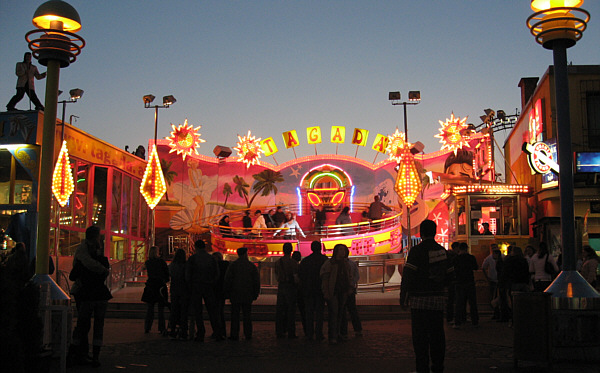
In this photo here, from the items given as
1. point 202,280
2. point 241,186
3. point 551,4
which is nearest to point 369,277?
point 202,280

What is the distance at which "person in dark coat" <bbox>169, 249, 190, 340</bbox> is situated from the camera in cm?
1156

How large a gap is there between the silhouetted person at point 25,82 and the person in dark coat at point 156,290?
1063 centimetres

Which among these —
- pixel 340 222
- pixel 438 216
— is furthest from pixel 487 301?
pixel 438 216

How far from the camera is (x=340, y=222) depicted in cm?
2634

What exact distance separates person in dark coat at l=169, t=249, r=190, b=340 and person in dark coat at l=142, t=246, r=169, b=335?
285 mm

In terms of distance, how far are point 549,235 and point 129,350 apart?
14.4 metres

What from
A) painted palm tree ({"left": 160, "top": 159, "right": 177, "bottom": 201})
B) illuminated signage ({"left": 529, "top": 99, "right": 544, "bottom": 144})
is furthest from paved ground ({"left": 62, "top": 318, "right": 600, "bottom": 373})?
painted palm tree ({"left": 160, "top": 159, "right": 177, "bottom": 201})

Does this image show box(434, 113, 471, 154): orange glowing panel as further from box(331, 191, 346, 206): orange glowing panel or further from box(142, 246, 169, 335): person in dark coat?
box(142, 246, 169, 335): person in dark coat

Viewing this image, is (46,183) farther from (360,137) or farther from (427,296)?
(360,137)

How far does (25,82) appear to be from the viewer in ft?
67.1

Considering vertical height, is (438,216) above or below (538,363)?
above

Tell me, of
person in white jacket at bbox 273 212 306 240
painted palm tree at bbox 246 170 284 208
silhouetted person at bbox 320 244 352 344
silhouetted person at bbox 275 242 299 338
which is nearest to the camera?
silhouetted person at bbox 320 244 352 344

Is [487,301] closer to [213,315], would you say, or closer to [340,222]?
[213,315]

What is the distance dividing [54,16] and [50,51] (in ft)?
1.68
